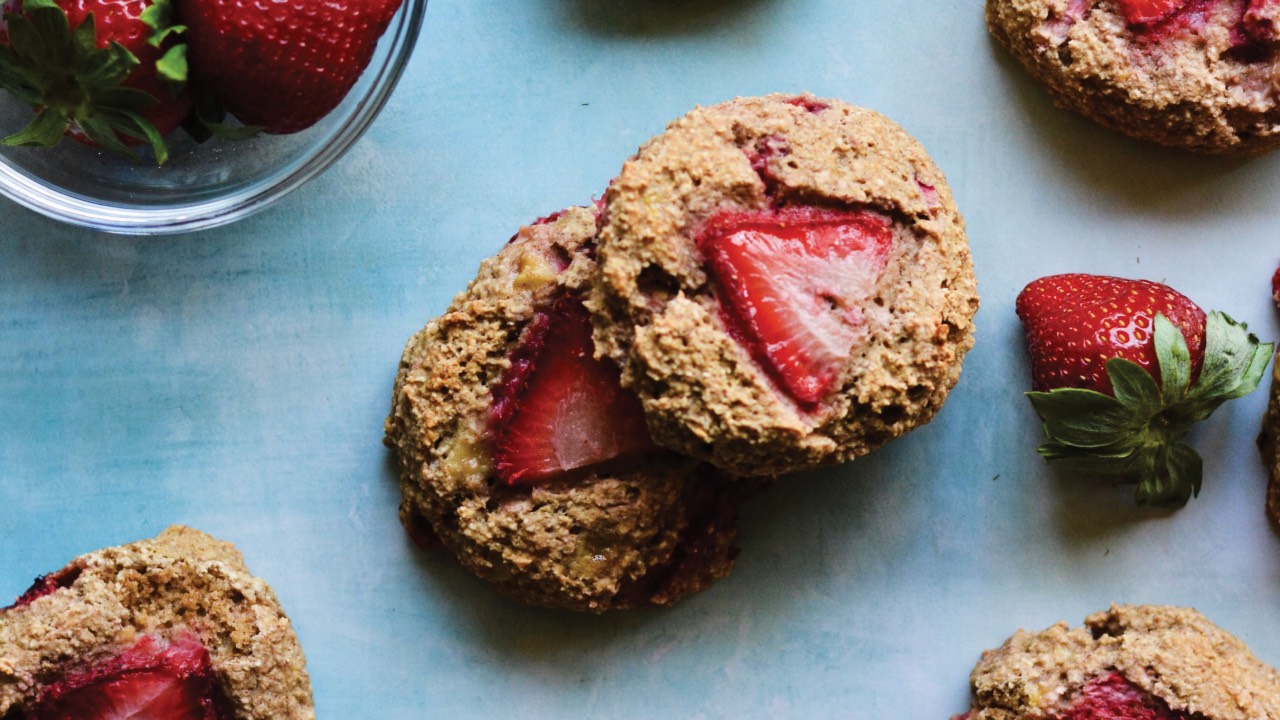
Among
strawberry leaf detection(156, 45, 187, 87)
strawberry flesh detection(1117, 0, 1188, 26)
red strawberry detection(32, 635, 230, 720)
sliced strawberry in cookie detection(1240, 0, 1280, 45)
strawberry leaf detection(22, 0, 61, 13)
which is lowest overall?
red strawberry detection(32, 635, 230, 720)

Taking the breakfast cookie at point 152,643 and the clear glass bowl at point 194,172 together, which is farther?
the clear glass bowl at point 194,172

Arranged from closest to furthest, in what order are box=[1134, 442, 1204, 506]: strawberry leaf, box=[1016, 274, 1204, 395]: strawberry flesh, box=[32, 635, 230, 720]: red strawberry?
box=[32, 635, 230, 720]: red strawberry < box=[1016, 274, 1204, 395]: strawberry flesh < box=[1134, 442, 1204, 506]: strawberry leaf

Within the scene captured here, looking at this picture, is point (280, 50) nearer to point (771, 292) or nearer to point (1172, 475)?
point (771, 292)

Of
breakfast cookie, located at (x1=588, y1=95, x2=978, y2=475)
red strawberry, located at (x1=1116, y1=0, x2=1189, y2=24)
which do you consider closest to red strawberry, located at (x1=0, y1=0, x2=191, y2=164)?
breakfast cookie, located at (x1=588, y1=95, x2=978, y2=475)

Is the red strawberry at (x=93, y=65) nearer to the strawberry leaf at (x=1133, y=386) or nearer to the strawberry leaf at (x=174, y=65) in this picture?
the strawberry leaf at (x=174, y=65)

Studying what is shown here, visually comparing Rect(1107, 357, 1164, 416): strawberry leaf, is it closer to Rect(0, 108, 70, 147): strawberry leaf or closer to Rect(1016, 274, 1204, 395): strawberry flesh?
Rect(1016, 274, 1204, 395): strawberry flesh

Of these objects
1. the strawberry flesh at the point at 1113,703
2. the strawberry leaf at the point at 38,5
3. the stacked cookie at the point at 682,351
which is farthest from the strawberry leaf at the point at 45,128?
the strawberry flesh at the point at 1113,703

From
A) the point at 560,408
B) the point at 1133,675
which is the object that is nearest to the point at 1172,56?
the point at 1133,675

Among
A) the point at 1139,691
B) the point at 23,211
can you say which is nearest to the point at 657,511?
the point at 1139,691
